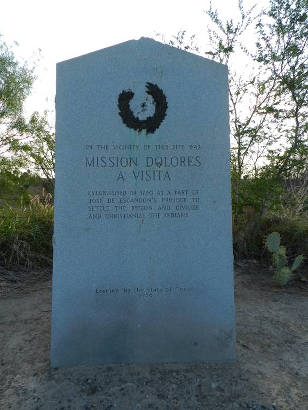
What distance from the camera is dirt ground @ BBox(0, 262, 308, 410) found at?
2.19 meters

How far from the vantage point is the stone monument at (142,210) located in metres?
2.69

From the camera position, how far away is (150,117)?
2.76 m

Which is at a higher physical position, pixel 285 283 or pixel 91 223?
pixel 91 223

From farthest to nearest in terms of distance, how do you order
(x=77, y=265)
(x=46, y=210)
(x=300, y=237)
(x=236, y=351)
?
(x=46, y=210), (x=300, y=237), (x=236, y=351), (x=77, y=265)

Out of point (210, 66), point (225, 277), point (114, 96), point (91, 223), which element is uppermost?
point (210, 66)

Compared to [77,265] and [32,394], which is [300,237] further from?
[32,394]

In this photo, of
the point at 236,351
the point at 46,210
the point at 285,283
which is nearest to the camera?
the point at 236,351

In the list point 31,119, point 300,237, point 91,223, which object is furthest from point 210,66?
point 31,119

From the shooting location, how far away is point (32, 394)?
2.27m

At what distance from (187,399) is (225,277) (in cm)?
96

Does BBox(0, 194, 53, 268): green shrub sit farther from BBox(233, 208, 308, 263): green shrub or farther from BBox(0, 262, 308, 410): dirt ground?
BBox(233, 208, 308, 263): green shrub

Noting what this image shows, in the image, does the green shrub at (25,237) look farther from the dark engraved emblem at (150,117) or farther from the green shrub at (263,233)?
the dark engraved emblem at (150,117)

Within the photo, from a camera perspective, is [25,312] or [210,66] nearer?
[210,66]

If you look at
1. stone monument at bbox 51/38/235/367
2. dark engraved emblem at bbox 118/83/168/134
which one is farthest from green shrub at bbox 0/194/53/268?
dark engraved emblem at bbox 118/83/168/134
